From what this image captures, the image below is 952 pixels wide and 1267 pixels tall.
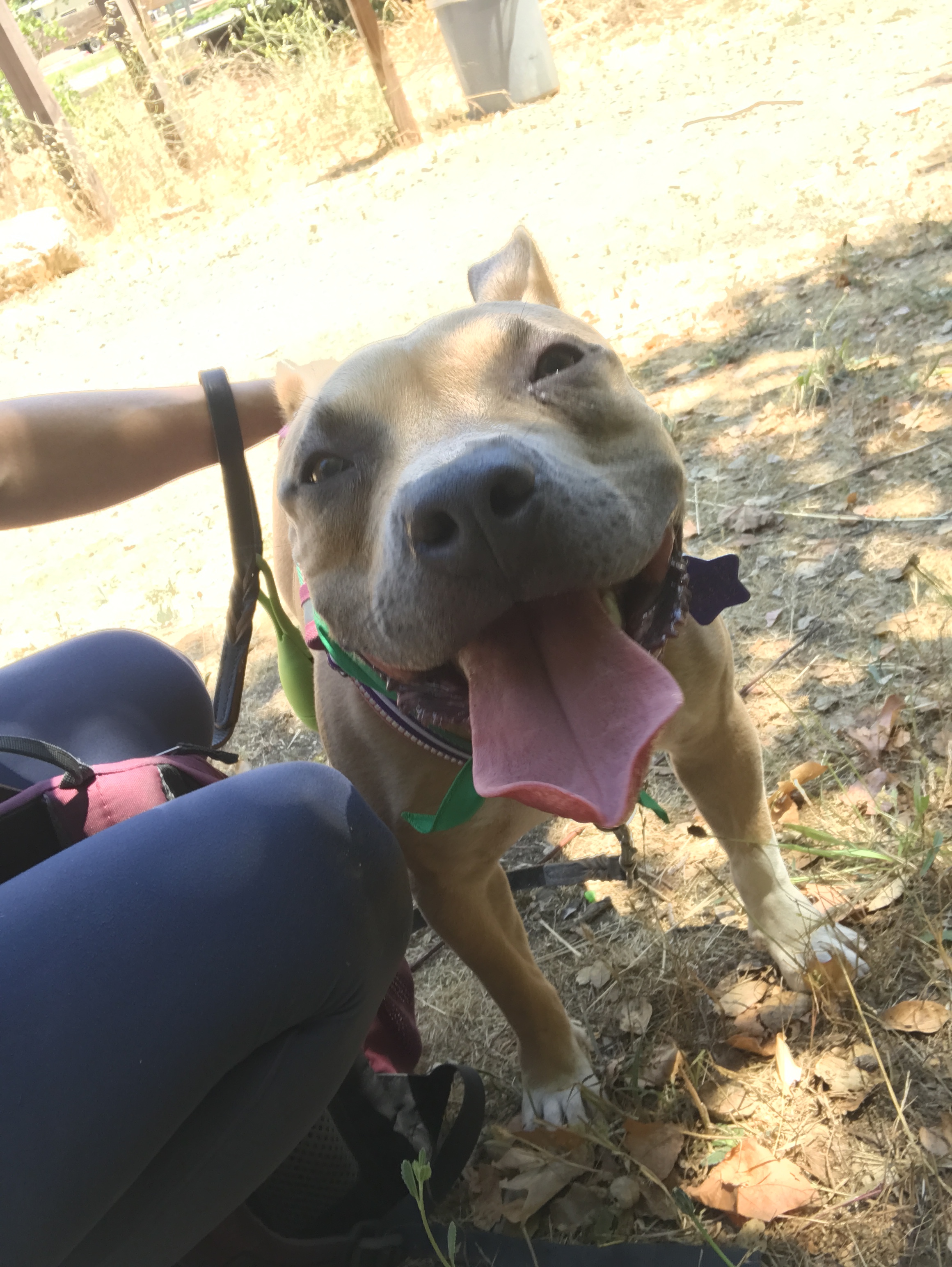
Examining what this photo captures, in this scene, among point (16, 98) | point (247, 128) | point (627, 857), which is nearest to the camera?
point (627, 857)

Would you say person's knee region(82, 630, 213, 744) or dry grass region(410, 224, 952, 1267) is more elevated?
person's knee region(82, 630, 213, 744)

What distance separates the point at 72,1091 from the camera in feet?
4.82

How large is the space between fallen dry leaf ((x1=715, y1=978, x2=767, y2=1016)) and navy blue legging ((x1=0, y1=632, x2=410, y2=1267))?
2.68 feet

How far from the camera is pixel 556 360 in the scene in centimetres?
195

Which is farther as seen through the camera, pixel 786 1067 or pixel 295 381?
pixel 295 381

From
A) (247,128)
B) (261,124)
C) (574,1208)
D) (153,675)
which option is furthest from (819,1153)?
(261,124)

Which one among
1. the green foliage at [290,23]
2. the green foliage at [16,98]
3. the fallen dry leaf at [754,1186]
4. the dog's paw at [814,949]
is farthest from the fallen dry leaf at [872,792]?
the green foliage at [16,98]

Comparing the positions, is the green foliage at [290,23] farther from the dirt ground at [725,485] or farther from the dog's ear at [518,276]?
the dog's ear at [518,276]

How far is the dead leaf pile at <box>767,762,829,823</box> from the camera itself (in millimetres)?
2721

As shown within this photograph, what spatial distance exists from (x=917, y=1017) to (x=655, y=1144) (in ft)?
1.93

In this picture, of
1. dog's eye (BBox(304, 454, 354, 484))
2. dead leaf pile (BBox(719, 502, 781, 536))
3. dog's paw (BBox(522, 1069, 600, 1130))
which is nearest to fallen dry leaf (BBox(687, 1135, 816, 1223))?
dog's paw (BBox(522, 1069, 600, 1130))

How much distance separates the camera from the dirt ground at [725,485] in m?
2.06

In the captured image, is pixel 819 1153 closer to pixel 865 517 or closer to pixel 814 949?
pixel 814 949

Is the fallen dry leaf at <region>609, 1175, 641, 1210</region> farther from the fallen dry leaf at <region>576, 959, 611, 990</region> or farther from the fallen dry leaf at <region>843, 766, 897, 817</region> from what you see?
the fallen dry leaf at <region>843, 766, 897, 817</region>
